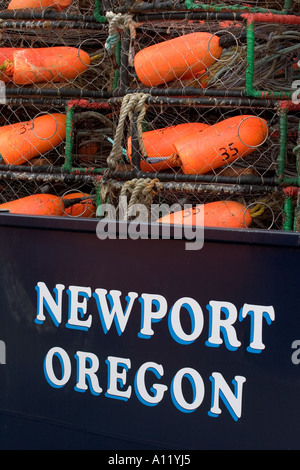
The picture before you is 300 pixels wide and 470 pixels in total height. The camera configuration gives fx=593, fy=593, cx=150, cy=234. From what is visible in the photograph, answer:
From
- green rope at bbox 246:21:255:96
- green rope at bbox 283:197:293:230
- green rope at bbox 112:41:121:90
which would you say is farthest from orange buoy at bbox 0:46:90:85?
green rope at bbox 283:197:293:230

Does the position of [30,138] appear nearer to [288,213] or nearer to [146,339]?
[288,213]

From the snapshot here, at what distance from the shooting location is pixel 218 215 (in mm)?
2424

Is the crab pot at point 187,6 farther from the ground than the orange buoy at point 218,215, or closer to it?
farther from the ground

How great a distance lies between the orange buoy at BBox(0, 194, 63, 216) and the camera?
2.73 metres

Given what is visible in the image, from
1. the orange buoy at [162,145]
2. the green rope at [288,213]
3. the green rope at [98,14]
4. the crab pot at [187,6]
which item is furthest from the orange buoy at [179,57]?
the green rope at [288,213]

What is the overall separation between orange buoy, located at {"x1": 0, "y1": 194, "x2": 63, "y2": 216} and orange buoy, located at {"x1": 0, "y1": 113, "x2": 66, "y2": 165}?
0.20 metres

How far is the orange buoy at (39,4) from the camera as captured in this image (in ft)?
8.98

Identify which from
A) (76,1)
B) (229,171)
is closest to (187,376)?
(229,171)

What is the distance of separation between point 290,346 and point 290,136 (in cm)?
153

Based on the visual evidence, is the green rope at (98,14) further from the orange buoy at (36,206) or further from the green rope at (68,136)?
the orange buoy at (36,206)

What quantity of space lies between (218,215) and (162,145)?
1.34 ft

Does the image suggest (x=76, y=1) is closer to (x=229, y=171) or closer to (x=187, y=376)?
(x=229, y=171)

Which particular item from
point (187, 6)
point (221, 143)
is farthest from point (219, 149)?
point (187, 6)

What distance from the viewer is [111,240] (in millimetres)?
1571
